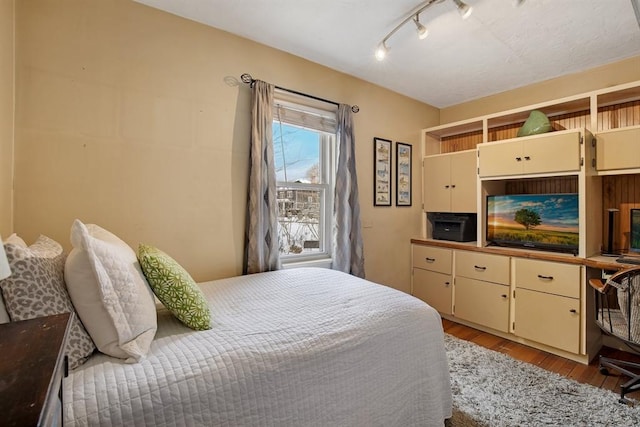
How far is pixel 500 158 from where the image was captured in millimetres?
2855

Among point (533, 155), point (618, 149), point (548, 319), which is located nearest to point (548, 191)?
point (533, 155)

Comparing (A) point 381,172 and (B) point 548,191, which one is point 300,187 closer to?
(A) point 381,172

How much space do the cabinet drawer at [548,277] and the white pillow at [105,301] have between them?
2943 millimetres

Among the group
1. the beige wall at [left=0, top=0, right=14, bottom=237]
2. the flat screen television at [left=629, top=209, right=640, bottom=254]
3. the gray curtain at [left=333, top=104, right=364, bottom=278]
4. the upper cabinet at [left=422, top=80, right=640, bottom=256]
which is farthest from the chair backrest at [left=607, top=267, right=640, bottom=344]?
the beige wall at [left=0, top=0, right=14, bottom=237]

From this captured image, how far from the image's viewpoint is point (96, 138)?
1.77 meters

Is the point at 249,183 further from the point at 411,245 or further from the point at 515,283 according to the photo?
the point at 515,283

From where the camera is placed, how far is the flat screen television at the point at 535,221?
8.45 ft

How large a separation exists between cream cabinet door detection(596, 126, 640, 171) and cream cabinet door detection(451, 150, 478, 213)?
966 mm

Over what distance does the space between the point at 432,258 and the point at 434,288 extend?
345mm

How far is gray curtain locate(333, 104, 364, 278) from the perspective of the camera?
2.77m

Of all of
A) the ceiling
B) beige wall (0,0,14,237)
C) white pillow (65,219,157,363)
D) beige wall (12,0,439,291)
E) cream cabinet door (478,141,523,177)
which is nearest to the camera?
white pillow (65,219,157,363)

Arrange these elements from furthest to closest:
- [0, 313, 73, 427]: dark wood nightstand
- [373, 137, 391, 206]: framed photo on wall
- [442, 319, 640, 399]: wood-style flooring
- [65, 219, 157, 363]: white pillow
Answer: [373, 137, 391, 206]: framed photo on wall → [442, 319, 640, 399]: wood-style flooring → [65, 219, 157, 363]: white pillow → [0, 313, 73, 427]: dark wood nightstand

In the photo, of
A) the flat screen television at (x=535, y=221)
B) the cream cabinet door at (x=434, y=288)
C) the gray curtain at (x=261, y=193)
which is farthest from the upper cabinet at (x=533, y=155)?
the gray curtain at (x=261, y=193)

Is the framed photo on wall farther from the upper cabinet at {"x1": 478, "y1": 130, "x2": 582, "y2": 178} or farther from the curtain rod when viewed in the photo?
the upper cabinet at {"x1": 478, "y1": 130, "x2": 582, "y2": 178}
